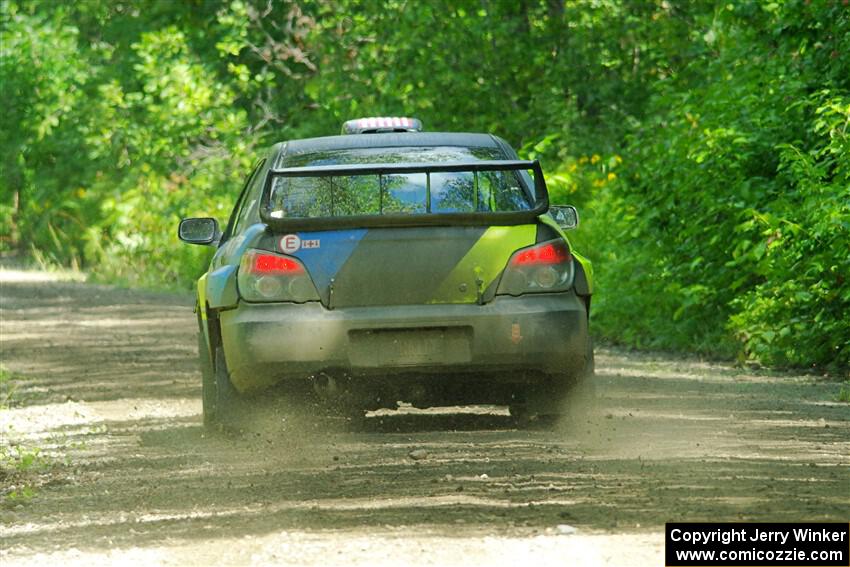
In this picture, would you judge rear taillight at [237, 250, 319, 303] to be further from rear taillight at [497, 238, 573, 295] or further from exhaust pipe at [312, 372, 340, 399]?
rear taillight at [497, 238, 573, 295]

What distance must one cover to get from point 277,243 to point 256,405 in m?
1.03

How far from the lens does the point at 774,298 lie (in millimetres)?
14750

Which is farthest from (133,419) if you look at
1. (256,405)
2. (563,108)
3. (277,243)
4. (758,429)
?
(563,108)

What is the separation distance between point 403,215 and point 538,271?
727 millimetres

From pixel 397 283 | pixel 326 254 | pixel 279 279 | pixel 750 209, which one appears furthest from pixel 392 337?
pixel 750 209

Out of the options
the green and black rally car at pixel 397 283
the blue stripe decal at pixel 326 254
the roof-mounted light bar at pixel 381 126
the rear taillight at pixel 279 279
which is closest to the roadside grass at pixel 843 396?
the green and black rally car at pixel 397 283

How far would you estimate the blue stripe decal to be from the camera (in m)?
9.35

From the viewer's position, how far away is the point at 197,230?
10844mm

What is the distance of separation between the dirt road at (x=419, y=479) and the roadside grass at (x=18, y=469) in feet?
0.11

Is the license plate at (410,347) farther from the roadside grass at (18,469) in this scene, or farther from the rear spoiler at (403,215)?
the roadside grass at (18,469)

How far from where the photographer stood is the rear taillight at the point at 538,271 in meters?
9.43

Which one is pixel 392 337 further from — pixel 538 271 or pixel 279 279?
pixel 538 271

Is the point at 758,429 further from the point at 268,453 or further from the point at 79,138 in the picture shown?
the point at 79,138

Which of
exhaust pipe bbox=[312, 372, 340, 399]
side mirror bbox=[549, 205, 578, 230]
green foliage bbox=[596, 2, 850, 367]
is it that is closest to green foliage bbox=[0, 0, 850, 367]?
green foliage bbox=[596, 2, 850, 367]
